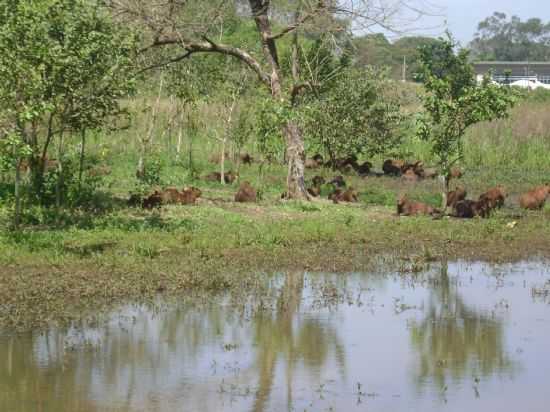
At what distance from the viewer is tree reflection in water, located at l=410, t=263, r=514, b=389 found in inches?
329

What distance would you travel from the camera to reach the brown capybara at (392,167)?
25.4m

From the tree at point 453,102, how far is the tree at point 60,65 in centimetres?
537

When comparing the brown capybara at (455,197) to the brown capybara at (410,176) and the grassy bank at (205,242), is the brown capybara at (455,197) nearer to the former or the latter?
the grassy bank at (205,242)

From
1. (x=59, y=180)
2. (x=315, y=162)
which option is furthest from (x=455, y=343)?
(x=315, y=162)

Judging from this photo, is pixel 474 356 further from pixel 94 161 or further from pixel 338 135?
pixel 338 135

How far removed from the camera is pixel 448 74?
18.7 meters

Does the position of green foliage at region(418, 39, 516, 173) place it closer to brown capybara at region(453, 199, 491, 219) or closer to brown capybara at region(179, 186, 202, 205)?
brown capybara at region(453, 199, 491, 219)

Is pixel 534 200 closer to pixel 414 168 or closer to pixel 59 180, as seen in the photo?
pixel 414 168

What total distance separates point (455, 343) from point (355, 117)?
16.0 meters

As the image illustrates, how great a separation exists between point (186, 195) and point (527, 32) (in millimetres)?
106904

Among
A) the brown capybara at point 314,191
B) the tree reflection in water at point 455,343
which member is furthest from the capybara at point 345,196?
the tree reflection in water at point 455,343

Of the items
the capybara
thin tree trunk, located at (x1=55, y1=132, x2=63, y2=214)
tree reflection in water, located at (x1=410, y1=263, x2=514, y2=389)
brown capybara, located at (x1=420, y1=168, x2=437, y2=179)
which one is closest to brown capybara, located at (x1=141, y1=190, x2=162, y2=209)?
thin tree trunk, located at (x1=55, y1=132, x2=63, y2=214)

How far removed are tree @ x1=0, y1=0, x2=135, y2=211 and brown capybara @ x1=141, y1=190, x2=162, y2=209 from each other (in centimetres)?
187

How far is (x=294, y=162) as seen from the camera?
18.1 metres
